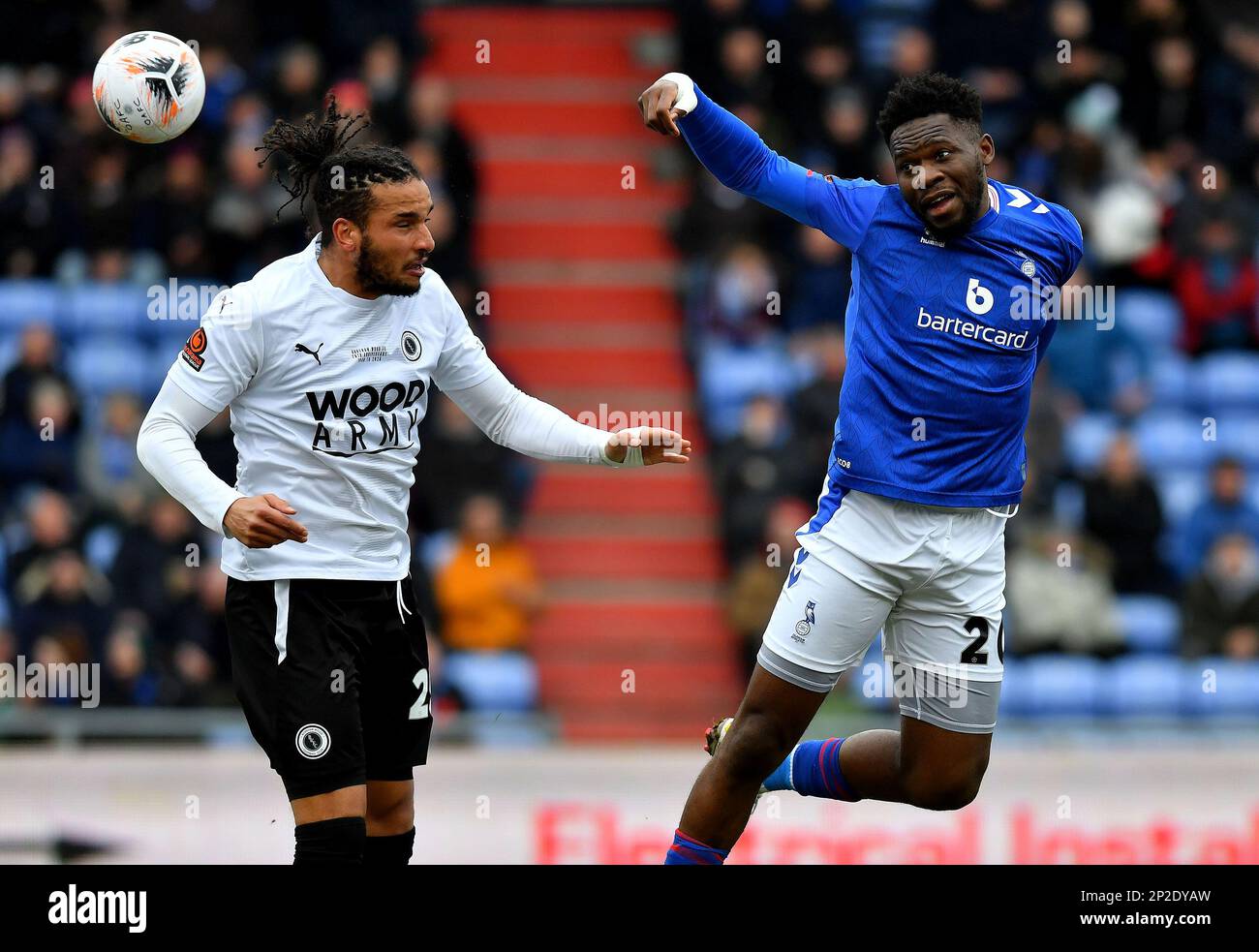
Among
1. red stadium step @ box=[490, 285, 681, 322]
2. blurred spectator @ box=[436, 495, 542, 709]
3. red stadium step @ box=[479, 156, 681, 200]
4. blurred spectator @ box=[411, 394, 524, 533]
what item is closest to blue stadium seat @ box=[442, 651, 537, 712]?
blurred spectator @ box=[436, 495, 542, 709]

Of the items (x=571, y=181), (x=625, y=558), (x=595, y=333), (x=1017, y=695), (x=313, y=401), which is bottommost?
(x=1017, y=695)

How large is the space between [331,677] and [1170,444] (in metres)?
7.20

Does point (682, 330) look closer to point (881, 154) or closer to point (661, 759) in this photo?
point (881, 154)

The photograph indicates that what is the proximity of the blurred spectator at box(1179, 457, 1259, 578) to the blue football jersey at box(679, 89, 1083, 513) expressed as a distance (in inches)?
211

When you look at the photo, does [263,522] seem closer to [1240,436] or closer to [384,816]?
[384,816]

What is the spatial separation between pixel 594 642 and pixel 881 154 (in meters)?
3.54

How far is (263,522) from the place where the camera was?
4.62m

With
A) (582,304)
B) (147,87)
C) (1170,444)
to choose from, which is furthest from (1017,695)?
(147,87)

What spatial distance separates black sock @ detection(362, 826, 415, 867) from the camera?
521 centimetres

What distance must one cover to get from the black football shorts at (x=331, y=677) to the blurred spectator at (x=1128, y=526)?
584 cm

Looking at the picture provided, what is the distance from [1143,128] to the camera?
478 inches

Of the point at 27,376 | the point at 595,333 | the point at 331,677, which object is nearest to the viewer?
the point at 331,677

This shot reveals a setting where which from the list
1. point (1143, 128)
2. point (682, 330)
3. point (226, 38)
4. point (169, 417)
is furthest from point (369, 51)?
point (169, 417)

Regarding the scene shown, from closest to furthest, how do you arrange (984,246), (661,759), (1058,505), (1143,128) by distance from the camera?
(984,246), (661,759), (1058,505), (1143,128)
